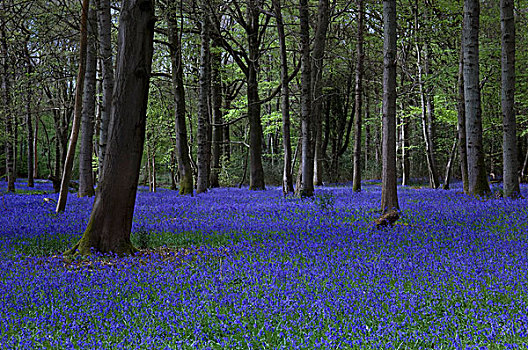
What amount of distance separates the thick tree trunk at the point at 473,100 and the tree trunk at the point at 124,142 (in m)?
10.0

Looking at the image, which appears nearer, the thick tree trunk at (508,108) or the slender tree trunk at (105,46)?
the thick tree trunk at (508,108)

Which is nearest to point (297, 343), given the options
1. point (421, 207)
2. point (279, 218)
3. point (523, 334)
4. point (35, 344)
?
point (523, 334)

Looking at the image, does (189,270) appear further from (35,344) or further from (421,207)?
(421,207)

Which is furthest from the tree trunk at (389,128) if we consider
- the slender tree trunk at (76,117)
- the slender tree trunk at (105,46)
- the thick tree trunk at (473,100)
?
the slender tree trunk at (105,46)

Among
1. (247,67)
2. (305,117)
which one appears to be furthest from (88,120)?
(247,67)

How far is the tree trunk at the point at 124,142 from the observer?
689 cm

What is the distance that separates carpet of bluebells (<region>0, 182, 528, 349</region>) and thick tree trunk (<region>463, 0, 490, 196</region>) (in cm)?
475

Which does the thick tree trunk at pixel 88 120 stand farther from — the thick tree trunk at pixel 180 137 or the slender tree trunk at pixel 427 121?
the slender tree trunk at pixel 427 121

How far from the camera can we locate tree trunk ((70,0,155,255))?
6.89 metres

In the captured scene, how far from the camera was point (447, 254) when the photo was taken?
5.93 m

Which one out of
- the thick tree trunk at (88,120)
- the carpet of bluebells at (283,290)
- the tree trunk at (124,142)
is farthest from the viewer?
the thick tree trunk at (88,120)

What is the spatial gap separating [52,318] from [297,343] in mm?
2264

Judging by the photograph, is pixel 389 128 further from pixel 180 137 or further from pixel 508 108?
pixel 180 137

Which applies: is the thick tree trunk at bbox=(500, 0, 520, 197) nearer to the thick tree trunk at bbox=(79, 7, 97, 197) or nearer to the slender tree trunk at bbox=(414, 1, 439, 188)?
the slender tree trunk at bbox=(414, 1, 439, 188)
